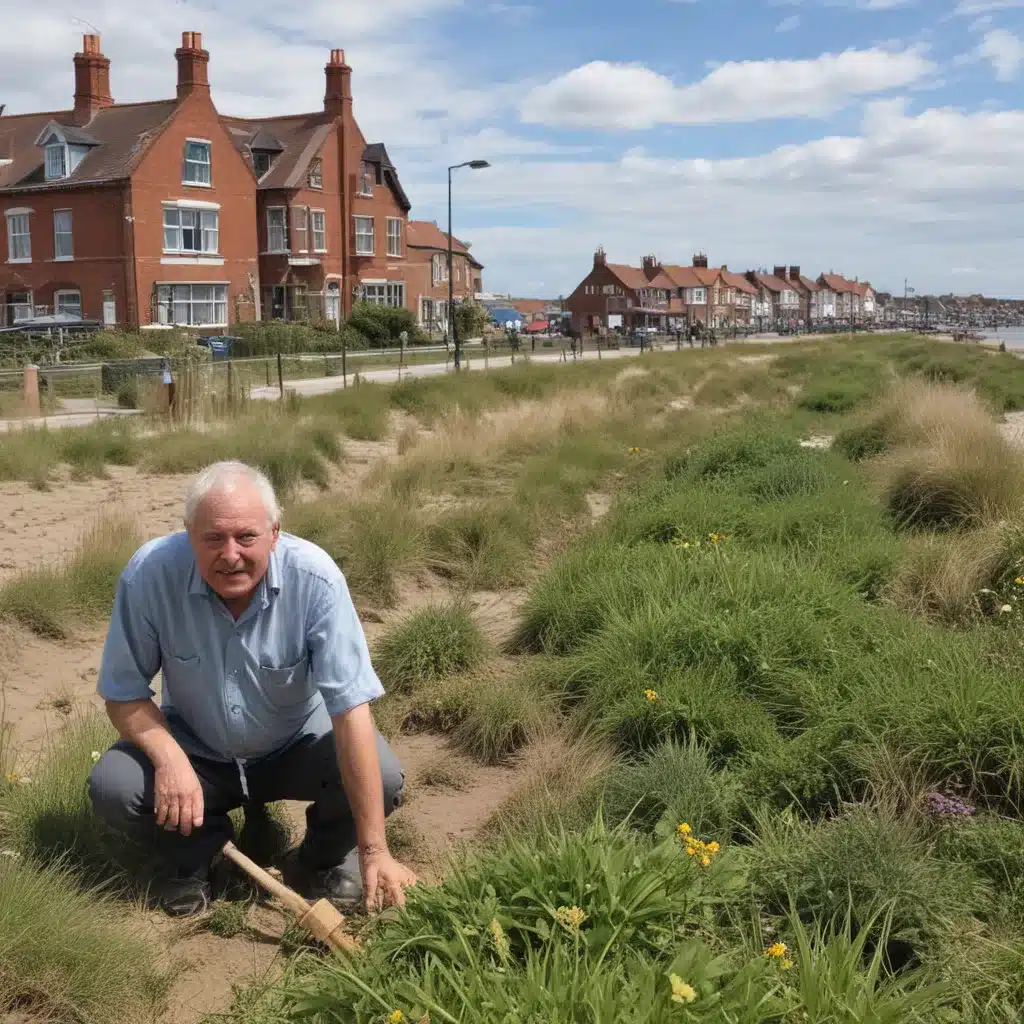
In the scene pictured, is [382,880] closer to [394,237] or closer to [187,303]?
[187,303]

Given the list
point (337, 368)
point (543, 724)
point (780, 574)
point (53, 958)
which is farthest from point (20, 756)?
point (337, 368)

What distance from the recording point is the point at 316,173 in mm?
46781

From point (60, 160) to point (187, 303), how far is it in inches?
238

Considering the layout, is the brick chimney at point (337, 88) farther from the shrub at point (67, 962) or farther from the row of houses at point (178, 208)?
the shrub at point (67, 962)

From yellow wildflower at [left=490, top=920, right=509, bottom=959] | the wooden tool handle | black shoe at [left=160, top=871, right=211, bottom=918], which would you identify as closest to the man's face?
the wooden tool handle

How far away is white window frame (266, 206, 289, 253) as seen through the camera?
45.4 m

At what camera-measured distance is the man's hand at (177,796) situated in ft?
11.4

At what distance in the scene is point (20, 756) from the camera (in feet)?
15.4

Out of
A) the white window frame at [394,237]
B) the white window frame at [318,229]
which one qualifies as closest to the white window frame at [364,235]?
the white window frame at [394,237]

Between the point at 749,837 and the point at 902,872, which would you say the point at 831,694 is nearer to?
the point at 749,837

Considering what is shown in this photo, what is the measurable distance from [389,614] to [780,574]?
8.15ft

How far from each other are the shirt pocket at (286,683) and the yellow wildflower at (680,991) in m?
1.56

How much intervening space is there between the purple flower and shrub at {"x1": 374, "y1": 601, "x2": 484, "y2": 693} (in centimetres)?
267

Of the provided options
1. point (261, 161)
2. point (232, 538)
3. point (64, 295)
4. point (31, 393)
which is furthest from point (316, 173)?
point (232, 538)
